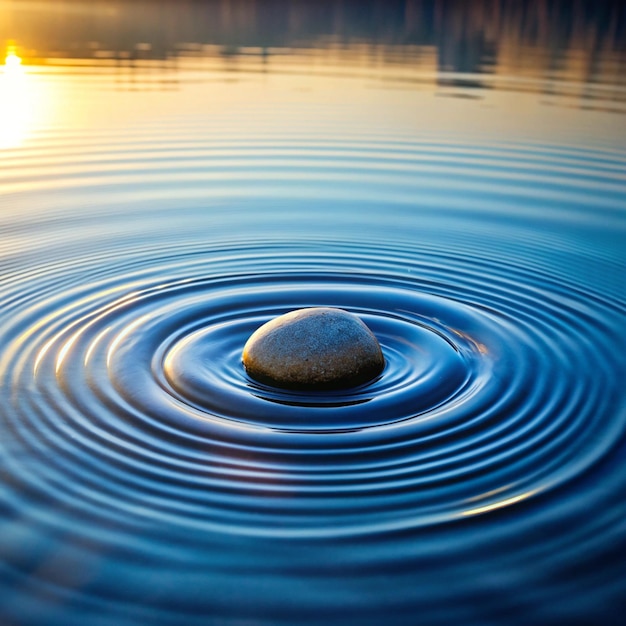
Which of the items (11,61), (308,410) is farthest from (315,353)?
(11,61)

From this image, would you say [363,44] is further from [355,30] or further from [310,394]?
[310,394]

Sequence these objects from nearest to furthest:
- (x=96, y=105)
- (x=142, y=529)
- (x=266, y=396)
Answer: (x=142, y=529) → (x=266, y=396) → (x=96, y=105)

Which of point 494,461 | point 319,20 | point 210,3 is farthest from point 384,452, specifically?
point 210,3

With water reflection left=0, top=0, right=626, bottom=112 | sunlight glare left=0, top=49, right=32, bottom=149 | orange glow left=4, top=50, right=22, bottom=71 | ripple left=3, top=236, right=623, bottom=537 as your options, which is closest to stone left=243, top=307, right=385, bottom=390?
ripple left=3, top=236, right=623, bottom=537

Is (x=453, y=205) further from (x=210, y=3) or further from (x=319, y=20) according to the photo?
(x=210, y=3)

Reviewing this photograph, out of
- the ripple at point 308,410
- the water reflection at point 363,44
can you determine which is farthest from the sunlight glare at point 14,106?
the ripple at point 308,410

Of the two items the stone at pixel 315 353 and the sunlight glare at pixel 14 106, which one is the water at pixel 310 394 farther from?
the sunlight glare at pixel 14 106
